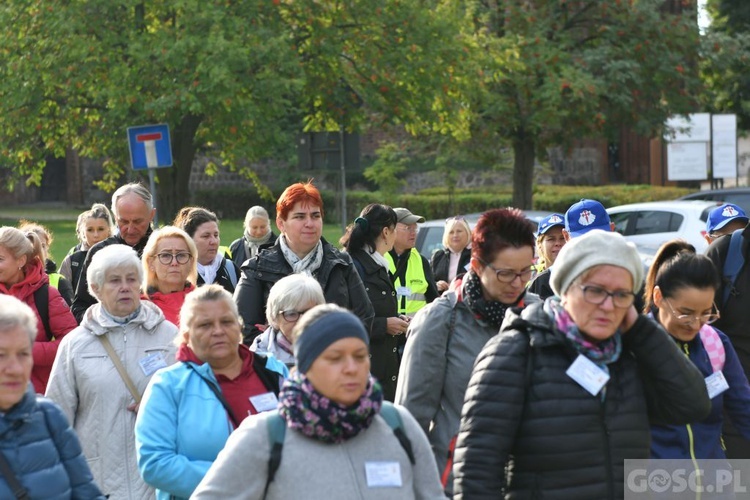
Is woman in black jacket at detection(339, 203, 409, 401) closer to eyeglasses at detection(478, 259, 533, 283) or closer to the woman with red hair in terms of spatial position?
the woman with red hair

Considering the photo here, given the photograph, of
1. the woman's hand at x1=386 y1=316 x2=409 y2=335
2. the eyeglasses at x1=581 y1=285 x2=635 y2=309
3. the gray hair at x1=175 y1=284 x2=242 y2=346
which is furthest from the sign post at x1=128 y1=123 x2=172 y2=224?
the eyeglasses at x1=581 y1=285 x2=635 y2=309

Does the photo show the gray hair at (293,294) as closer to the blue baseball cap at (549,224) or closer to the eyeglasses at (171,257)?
the eyeglasses at (171,257)

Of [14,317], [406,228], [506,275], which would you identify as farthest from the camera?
[406,228]

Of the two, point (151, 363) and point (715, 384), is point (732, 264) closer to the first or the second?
point (715, 384)

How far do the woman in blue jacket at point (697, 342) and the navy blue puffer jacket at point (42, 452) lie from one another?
2.21 metres

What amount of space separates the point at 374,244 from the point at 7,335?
5.02m

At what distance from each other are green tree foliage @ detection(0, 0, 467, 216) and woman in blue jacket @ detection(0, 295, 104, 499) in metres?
15.6

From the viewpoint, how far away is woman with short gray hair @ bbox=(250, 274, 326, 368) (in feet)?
20.1

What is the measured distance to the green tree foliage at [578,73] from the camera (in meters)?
27.1

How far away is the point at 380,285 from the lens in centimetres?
901

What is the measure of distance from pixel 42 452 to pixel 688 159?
32.2 meters

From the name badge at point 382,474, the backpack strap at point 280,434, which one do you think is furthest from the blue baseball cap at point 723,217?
the name badge at point 382,474

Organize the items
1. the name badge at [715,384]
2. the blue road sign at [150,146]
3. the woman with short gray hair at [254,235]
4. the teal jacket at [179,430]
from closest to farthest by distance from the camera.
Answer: the teal jacket at [179,430] < the name badge at [715,384] < the woman with short gray hair at [254,235] < the blue road sign at [150,146]

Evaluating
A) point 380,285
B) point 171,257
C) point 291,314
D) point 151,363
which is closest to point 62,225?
point 380,285
